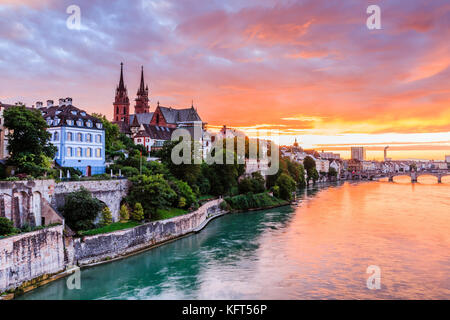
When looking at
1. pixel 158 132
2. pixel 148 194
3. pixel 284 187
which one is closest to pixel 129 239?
pixel 148 194

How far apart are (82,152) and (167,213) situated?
923 cm

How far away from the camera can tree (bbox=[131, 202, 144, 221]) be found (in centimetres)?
2625

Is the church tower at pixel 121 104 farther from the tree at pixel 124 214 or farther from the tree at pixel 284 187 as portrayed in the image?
the tree at pixel 124 214

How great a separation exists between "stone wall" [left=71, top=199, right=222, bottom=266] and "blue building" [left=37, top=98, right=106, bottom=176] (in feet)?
31.1

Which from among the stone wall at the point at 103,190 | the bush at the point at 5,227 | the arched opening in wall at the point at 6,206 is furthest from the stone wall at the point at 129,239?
the bush at the point at 5,227

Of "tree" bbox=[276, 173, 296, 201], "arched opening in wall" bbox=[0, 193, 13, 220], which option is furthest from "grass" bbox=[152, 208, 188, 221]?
"tree" bbox=[276, 173, 296, 201]

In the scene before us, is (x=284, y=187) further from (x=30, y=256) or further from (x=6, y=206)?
(x=30, y=256)

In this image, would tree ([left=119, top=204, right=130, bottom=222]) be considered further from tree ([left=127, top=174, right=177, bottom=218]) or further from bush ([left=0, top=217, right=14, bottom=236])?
bush ([left=0, top=217, right=14, bottom=236])

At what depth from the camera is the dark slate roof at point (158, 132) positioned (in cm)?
6124

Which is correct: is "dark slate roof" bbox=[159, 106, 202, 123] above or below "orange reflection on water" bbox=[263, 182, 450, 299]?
above

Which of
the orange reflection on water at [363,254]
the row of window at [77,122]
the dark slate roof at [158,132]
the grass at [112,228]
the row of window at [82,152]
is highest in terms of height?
the dark slate roof at [158,132]

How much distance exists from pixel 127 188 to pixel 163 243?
16.2 feet
